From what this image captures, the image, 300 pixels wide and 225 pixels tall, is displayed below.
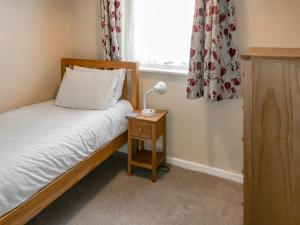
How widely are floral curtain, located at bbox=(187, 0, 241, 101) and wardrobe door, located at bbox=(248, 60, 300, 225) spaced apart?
2.96ft

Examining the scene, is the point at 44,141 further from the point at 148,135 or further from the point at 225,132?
the point at 225,132

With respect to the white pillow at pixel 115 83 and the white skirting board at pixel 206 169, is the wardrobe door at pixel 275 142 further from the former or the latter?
the white pillow at pixel 115 83

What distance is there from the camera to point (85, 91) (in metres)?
2.61

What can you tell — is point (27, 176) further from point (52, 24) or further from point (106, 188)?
point (52, 24)

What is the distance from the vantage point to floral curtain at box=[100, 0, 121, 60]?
8.89ft

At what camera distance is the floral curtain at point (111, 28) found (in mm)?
2709

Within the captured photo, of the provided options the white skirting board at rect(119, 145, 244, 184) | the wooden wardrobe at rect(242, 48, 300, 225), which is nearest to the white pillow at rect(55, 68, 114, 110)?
the white skirting board at rect(119, 145, 244, 184)

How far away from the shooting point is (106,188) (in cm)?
248

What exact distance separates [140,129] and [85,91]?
603 mm

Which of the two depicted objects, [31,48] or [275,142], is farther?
[31,48]

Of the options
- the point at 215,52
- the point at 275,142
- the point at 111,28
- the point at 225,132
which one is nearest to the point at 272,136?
the point at 275,142

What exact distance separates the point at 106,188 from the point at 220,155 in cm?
105

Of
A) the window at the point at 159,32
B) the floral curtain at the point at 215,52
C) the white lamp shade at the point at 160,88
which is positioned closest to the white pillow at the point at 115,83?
the window at the point at 159,32

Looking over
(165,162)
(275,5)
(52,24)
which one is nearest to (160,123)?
(165,162)
